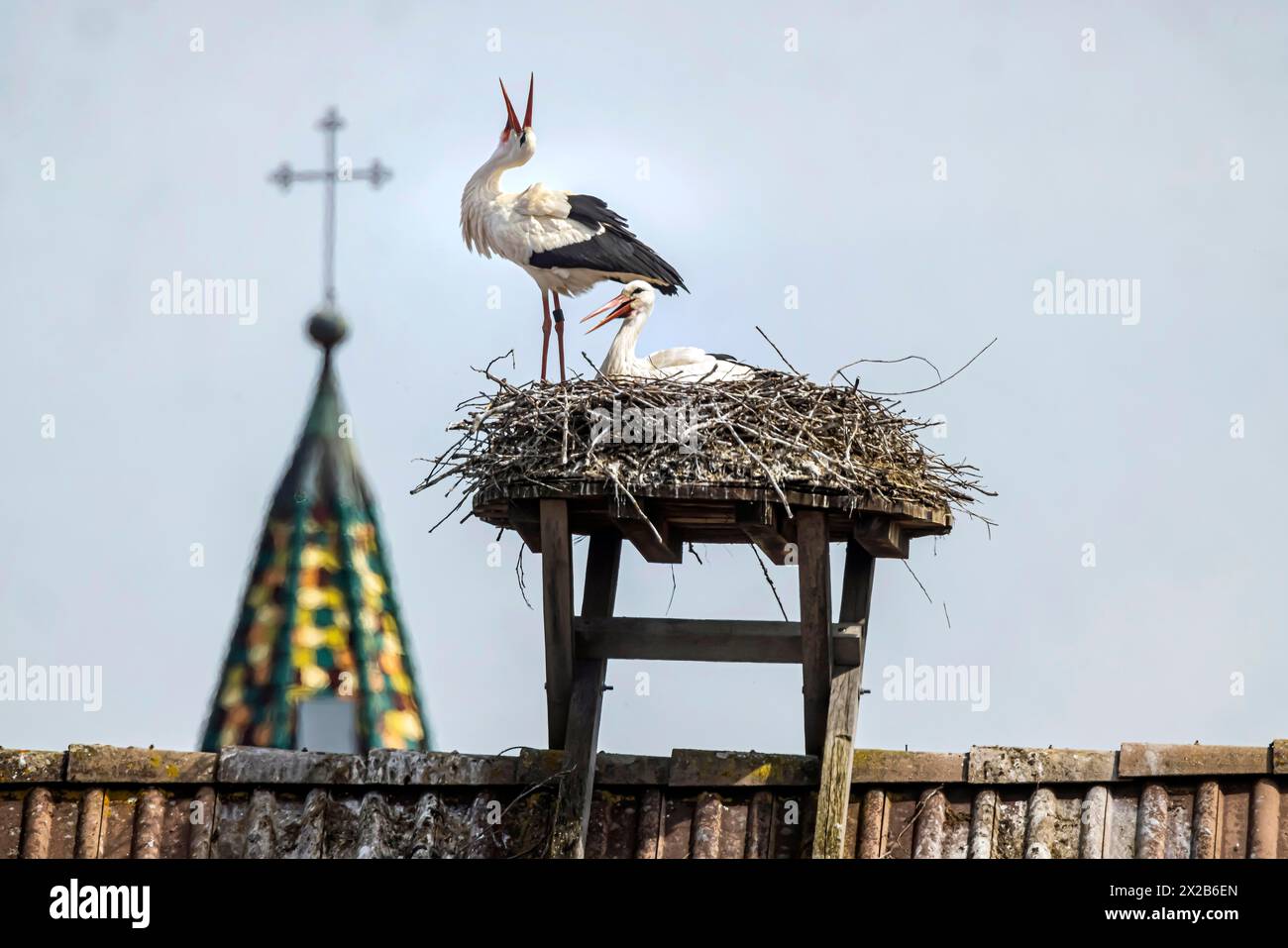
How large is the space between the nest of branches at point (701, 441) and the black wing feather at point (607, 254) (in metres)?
2.10

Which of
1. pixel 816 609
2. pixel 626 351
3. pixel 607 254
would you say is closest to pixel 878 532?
pixel 816 609

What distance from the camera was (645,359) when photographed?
11117 millimetres

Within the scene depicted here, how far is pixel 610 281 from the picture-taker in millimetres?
12352

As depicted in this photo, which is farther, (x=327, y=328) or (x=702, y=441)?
(x=327, y=328)

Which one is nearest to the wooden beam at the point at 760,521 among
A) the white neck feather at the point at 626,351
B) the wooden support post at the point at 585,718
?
the wooden support post at the point at 585,718

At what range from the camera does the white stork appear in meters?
10.4

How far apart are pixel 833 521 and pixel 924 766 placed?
39.2 inches

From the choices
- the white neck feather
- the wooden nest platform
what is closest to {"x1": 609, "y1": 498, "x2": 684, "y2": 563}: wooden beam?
the wooden nest platform

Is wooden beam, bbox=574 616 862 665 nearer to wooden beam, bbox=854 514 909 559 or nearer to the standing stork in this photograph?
wooden beam, bbox=854 514 909 559

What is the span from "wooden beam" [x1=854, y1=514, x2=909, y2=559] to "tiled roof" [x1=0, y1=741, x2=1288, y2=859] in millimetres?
798

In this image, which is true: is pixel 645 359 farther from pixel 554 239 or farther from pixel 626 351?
pixel 554 239

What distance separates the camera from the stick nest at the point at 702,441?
30.4 ft

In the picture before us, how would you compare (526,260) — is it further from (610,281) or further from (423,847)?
(423,847)

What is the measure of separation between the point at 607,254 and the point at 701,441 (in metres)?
3.00
